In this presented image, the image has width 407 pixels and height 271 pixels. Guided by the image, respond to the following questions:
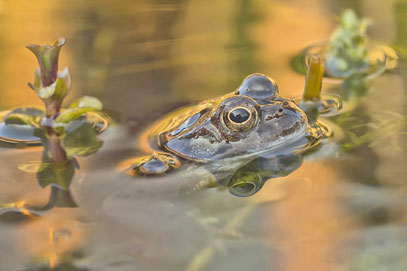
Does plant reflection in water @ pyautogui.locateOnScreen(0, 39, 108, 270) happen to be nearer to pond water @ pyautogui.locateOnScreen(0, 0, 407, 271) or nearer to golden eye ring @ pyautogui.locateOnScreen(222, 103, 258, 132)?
pond water @ pyautogui.locateOnScreen(0, 0, 407, 271)

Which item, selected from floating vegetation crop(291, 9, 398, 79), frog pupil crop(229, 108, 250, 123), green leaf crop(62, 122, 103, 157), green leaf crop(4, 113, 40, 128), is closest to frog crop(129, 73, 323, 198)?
frog pupil crop(229, 108, 250, 123)

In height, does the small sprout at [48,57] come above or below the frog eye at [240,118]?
above

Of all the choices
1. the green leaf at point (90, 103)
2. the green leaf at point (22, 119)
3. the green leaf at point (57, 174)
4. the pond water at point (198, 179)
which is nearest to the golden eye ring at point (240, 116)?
the pond water at point (198, 179)

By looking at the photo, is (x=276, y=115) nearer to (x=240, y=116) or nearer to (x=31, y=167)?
(x=240, y=116)

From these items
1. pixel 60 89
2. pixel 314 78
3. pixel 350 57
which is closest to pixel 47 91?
pixel 60 89

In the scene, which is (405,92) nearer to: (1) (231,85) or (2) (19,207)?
(1) (231,85)

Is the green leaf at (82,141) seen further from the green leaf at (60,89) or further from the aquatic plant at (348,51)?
the aquatic plant at (348,51)
